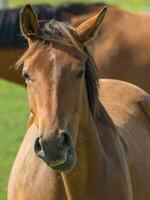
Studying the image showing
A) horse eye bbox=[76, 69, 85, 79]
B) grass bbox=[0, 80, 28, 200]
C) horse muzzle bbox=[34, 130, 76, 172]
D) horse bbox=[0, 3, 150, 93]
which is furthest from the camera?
horse bbox=[0, 3, 150, 93]

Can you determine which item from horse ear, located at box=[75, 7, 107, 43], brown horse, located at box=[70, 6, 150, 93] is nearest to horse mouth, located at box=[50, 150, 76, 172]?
horse ear, located at box=[75, 7, 107, 43]

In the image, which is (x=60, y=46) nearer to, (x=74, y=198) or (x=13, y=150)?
(x=74, y=198)

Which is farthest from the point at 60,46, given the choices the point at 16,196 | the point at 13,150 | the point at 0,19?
the point at 13,150

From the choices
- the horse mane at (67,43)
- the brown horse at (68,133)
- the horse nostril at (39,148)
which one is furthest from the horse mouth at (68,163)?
the horse mane at (67,43)

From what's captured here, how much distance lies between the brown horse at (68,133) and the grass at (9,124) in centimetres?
236

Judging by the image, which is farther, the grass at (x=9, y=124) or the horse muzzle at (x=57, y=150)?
the grass at (x=9, y=124)

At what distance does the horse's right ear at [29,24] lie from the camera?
4211mm

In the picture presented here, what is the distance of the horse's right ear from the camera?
4.21 metres

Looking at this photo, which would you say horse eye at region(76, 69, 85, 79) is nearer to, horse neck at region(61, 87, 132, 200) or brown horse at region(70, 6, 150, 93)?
horse neck at region(61, 87, 132, 200)

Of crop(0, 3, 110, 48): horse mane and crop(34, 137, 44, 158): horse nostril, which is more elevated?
crop(34, 137, 44, 158): horse nostril

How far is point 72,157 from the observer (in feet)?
12.7

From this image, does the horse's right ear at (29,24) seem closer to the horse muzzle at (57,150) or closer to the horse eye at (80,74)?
the horse eye at (80,74)

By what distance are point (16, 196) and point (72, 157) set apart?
99 cm

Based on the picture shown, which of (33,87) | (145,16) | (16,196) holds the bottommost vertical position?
(145,16)
